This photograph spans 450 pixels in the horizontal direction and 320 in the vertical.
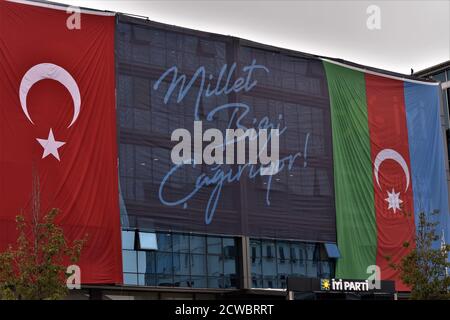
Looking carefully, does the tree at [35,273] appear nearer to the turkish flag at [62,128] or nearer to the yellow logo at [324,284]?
the turkish flag at [62,128]

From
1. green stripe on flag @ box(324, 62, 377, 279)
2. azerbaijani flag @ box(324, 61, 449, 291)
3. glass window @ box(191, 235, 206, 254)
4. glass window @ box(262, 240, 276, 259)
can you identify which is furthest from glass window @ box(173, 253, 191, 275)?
azerbaijani flag @ box(324, 61, 449, 291)

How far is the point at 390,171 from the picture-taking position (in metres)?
65.4

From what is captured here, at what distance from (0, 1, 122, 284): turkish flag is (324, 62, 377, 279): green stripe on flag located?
17.7 m

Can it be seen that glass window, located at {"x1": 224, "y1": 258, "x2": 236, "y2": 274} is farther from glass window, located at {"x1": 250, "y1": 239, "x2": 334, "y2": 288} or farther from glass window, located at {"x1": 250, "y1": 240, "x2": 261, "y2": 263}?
glass window, located at {"x1": 250, "y1": 240, "x2": 261, "y2": 263}

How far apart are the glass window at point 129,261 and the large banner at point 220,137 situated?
1892mm

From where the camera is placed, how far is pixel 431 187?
2655 inches

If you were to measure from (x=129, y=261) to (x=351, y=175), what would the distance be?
62.8 ft

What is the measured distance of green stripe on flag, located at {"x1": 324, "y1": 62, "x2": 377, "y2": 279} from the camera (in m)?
61.4

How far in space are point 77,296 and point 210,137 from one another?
13458 millimetres

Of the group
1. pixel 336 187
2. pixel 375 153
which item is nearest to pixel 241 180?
pixel 336 187

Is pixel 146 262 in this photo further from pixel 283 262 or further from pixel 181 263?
pixel 283 262

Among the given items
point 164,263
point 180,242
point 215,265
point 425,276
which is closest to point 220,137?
point 180,242

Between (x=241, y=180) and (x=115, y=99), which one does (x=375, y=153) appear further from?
(x=115, y=99)
